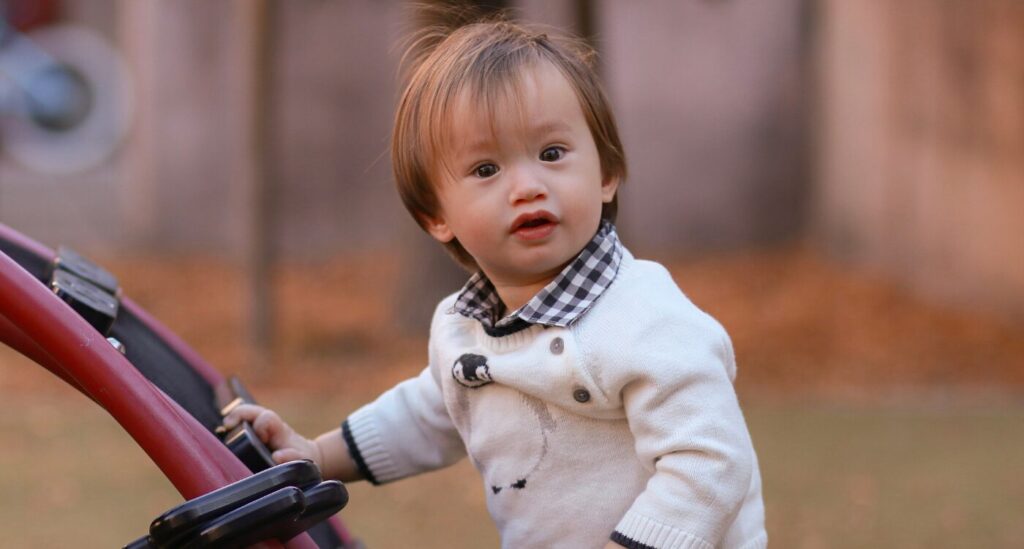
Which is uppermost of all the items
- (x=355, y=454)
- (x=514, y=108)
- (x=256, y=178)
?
(x=514, y=108)

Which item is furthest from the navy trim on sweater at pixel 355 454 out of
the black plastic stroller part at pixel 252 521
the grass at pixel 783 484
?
the grass at pixel 783 484

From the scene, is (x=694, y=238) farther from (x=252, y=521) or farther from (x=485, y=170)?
(x=252, y=521)

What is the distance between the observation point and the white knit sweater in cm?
195

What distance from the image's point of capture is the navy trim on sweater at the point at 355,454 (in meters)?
2.41

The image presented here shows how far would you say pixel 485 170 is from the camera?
83.3 inches

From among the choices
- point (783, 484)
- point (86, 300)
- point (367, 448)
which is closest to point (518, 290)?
point (367, 448)

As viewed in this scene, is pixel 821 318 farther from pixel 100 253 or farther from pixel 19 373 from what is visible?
pixel 100 253

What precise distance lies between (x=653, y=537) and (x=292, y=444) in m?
0.65

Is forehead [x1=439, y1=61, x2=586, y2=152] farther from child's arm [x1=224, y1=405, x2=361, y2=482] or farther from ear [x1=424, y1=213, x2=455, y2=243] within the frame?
child's arm [x1=224, y1=405, x2=361, y2=482]

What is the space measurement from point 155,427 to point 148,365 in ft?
1.73

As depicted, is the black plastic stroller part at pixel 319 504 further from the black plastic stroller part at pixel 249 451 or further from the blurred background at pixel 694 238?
the blurred background at pixel 694 238

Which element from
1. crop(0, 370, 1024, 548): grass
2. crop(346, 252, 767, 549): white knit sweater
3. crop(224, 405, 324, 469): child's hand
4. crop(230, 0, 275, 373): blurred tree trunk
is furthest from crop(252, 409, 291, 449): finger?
crop(230, 0, 275, 373): blurred tree trunk

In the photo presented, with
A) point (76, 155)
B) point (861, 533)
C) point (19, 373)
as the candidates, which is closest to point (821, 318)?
point (861, 533)

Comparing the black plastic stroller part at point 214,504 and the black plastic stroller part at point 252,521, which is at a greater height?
the black plastic stroller part at point 214,504
